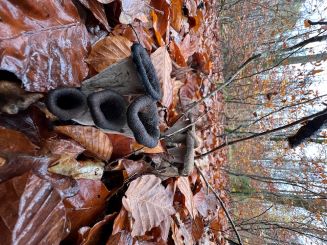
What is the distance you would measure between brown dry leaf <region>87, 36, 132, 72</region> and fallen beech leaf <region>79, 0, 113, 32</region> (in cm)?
7

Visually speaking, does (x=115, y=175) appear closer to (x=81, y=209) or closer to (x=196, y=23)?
(x=81, y=209)

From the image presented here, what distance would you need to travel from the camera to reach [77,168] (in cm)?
107

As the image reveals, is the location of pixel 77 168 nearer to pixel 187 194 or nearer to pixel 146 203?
pixel 146 203

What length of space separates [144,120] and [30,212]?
433 mm

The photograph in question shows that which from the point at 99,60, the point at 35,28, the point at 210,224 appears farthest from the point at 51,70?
the point at 210,224

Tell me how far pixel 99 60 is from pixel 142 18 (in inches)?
18.7

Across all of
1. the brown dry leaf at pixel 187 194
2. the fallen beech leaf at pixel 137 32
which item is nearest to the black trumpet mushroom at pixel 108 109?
the fallen beech leaf at pixel 137 32

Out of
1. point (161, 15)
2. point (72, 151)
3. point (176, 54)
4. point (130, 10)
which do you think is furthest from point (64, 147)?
point (176, 54)

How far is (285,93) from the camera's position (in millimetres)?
6625

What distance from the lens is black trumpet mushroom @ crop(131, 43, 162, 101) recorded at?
0.94 m

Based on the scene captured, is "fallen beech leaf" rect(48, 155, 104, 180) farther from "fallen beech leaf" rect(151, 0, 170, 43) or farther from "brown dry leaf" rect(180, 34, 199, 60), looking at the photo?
"brown dry leaf" rect(180, 34, 199, 60)

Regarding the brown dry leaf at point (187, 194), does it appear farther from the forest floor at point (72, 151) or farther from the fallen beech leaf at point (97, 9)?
the fallen beech leaf at point (97, 9)

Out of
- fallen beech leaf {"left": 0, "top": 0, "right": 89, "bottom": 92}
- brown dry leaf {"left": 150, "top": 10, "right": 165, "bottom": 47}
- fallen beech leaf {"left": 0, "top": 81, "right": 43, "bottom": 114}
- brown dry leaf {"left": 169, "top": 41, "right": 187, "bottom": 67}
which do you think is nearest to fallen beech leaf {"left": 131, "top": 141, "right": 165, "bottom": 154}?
fallen beech leaf {"left": 0, "top": 0, "right": 89, "bottom": 92}

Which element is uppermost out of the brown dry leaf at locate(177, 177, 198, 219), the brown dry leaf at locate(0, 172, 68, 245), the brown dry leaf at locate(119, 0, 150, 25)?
the brown dry leaf at locate(119, 0, 150, 25)
